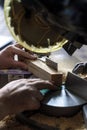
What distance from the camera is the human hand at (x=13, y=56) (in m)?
0.97

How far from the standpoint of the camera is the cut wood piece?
795 mm

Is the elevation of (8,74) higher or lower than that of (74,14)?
lower

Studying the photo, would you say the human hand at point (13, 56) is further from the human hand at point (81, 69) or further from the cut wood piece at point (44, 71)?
the human hand at point (81, 69)

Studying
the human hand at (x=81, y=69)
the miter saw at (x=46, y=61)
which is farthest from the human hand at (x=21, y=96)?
the human hand at (x=81, y=69)

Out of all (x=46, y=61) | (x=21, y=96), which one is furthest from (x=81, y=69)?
(x=21, y=96)

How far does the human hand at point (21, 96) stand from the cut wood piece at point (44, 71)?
35mm

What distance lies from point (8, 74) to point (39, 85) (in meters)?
0.18

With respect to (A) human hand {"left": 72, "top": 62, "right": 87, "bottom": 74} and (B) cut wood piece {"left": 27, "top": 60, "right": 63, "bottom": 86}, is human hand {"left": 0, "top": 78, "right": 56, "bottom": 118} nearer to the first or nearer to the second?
(B) cut wood piece {"left": 27, "top": 60, "right": 63, "bottom": 86}

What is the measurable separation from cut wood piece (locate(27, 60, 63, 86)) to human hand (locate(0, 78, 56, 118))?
4 cm

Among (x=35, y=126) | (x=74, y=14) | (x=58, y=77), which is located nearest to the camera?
(x=74, y=14)

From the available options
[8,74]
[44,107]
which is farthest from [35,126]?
[8,74]

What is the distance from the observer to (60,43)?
34.5 inches

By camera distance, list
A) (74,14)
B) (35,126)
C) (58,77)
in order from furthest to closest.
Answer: (58,77) → (35,126) → (74,14)

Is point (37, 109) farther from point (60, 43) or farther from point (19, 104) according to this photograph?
point (60, 43)
